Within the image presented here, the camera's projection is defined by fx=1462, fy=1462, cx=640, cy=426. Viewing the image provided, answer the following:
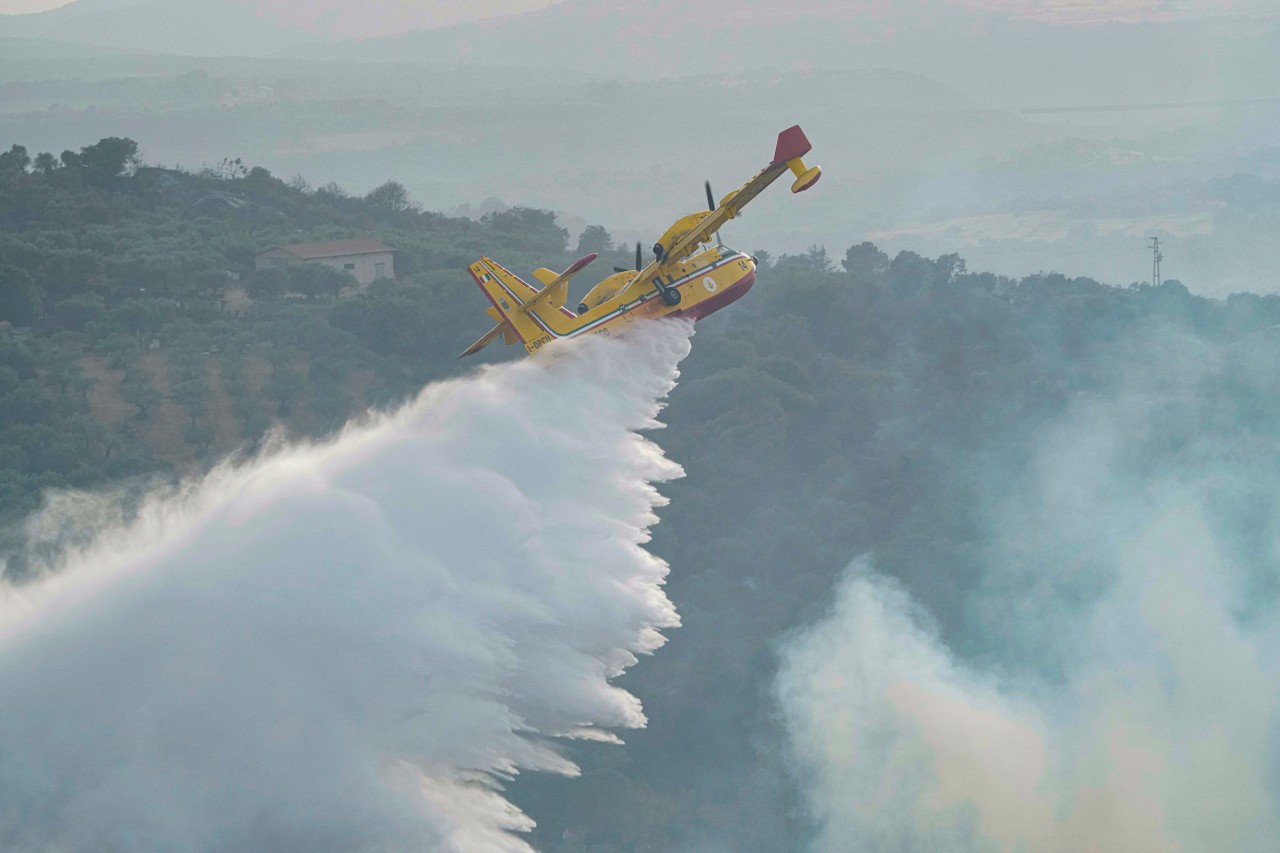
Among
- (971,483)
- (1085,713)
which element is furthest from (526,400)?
(971,483)

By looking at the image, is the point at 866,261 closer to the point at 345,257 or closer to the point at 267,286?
the point at 345,257

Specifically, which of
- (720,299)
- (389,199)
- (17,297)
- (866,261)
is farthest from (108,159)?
(720,299)

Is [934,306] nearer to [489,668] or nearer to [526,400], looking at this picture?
[526,400]

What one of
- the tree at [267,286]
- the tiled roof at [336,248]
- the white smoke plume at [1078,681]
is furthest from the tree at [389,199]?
the white smoke plume at [1078,681]

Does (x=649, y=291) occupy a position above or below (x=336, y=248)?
above

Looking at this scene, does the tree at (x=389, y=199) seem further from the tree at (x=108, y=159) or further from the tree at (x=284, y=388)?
the tree at (x=284, y=388)
